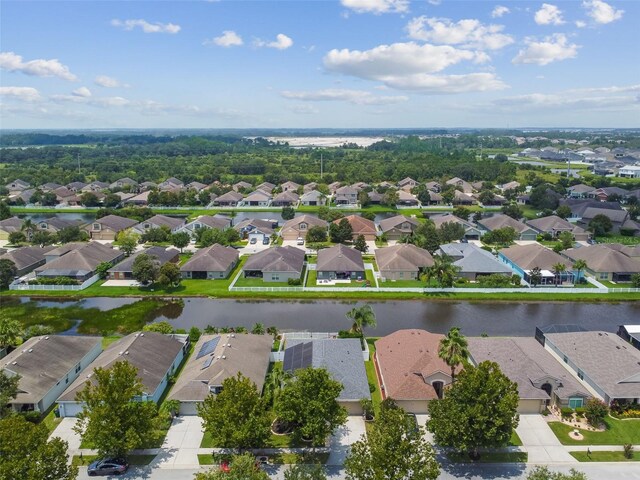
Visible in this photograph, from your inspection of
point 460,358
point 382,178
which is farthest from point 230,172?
point 460,358

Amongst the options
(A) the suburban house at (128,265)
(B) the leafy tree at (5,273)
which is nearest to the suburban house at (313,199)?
(A) the suburban house at (128,265)

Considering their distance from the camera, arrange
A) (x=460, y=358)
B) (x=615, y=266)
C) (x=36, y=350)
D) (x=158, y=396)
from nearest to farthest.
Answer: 1. (x=460, y=358)
2. (x=158, y=396)
3. (x=36, y=350)
4. (x=615, y=266)

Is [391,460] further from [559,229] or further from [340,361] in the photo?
[559,229]

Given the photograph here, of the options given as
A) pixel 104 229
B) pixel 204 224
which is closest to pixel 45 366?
pixel 204 224

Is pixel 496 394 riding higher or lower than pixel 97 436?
higher

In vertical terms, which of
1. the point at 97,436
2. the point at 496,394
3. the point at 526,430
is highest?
the point at 496,394

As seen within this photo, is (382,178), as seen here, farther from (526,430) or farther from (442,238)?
(526,430)

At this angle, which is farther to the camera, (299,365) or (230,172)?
(230,172)
